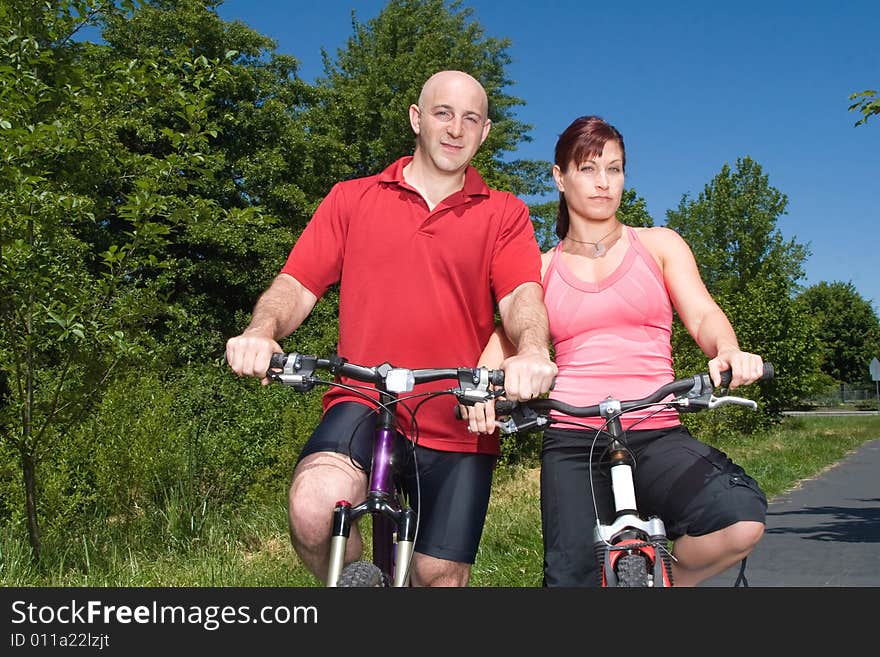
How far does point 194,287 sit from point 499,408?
25617 mm

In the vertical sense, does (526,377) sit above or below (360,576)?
above

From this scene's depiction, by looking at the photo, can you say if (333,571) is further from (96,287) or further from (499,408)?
(96,287)

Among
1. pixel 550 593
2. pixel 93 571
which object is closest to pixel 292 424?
pixel 93 571

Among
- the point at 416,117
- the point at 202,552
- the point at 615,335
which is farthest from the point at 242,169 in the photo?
the point at 615,335

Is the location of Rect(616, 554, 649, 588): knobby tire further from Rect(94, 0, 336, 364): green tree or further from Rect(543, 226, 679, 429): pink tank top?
Rect(94, 0, 336, 364): green tree

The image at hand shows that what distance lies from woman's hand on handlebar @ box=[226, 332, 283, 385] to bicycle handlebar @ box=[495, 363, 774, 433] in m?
0.68

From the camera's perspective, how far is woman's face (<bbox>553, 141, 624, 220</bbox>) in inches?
129

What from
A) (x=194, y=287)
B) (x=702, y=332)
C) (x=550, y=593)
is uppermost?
(x=194, y=287)

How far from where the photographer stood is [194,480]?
10258 mm

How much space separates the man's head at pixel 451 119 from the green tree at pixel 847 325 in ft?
249

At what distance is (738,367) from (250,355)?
1319mm

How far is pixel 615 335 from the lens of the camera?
306 cm

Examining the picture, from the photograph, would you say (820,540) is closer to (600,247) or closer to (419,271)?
(600,247)

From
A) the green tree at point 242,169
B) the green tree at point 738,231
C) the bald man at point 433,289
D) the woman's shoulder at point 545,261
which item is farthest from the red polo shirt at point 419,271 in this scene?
the green tree at point 738,231
